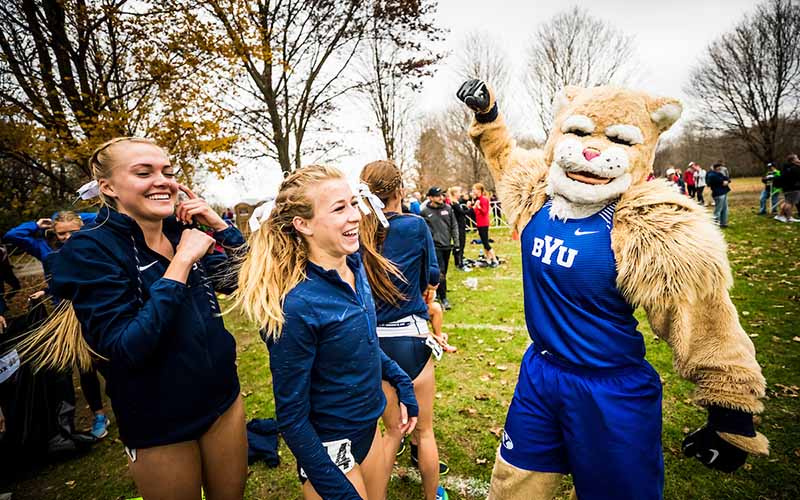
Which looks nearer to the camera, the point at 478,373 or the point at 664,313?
the point at 664,313

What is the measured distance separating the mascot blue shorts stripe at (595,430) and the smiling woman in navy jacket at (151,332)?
5.20 feet

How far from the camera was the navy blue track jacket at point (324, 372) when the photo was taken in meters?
1.47

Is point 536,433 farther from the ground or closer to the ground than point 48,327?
closer to the ground

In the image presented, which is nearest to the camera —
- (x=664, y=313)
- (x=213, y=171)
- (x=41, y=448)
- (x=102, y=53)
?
(x=664, y=313)

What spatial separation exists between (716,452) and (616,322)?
0.76 metres

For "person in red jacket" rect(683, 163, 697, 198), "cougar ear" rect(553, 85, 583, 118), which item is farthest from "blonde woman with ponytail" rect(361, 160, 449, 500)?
"person in red jacket" rect(683, 163, 697, 198)

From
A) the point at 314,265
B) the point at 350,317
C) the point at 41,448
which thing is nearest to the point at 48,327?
the point at 314,265

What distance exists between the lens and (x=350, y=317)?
5.49 feet

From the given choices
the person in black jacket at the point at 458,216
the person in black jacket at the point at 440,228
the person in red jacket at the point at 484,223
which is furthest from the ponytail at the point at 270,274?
the person in red jacket at the point at 484,223

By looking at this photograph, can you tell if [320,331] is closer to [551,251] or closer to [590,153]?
[551,251]

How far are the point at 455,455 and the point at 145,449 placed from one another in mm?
2538

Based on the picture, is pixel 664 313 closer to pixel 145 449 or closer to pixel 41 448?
pixel 145 449

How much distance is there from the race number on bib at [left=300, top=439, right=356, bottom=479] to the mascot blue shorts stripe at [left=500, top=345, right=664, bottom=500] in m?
0.82

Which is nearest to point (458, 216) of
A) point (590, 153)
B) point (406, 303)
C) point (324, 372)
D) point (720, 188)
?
point (406, 303)
